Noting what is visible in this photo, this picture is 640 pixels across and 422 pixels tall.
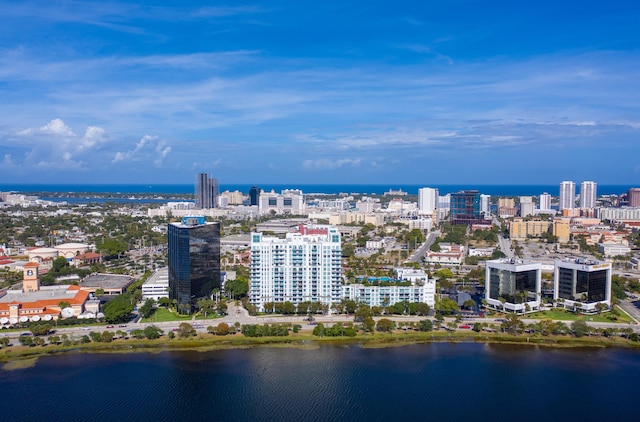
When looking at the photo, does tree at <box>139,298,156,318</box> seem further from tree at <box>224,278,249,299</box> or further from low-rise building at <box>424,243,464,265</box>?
low-rise building at <box>424,243,464,265</box>

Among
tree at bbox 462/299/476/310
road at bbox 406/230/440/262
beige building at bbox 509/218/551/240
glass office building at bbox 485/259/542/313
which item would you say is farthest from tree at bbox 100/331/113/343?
beige building at bbox 509/218/551/240

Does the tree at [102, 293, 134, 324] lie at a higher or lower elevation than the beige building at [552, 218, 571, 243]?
lower

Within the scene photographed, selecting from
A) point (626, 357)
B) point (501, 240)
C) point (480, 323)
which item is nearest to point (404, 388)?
point (480, 323)

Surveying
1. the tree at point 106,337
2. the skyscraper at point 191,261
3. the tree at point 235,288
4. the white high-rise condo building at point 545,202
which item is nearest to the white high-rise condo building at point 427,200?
the white high-rise condo building at point 545,202

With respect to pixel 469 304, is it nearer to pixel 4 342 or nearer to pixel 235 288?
pixel 235 288

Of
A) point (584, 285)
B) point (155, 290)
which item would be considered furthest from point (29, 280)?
point (584, 285)

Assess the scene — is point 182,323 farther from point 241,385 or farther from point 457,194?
point 457,194

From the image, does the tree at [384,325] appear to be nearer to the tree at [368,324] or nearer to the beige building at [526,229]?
the tree at [368,324]
